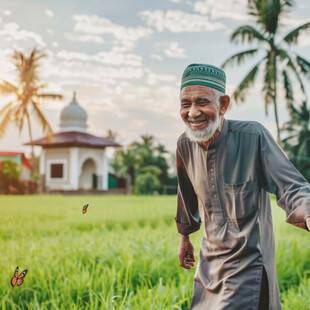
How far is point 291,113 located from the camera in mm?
15672

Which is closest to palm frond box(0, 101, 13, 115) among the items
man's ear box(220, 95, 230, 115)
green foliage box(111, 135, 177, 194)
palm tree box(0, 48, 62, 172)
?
palm tree box(0, 48, 62, 172)

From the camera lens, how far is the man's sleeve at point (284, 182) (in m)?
1.59

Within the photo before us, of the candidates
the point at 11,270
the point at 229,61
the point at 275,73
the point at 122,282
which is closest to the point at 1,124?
the point at 11,270

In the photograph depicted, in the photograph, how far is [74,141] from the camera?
546 cm

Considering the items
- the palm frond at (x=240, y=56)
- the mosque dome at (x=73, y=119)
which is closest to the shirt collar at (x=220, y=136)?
the mosque dome at (x=73, y=119)

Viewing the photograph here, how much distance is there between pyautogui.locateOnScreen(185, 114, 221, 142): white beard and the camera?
6.00 ft

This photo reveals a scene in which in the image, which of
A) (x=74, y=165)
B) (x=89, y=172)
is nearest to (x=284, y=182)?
(x=74, y=165)

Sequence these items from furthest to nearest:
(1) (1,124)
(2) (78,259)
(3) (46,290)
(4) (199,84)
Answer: (2) (78,259) → (1) (1,124) → (3) (46,290) → (4) (199,84)

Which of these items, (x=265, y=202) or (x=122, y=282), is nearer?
(x=265, y=202)

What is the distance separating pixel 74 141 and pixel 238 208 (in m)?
3.86

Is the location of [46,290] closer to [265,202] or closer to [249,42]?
[265,202]

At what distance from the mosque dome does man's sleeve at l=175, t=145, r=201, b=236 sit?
3.46 meters

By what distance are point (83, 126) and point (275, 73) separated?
11595 mm

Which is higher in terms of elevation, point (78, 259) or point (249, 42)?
point (249, 42)
